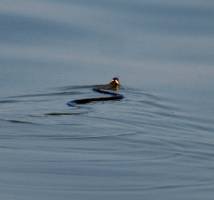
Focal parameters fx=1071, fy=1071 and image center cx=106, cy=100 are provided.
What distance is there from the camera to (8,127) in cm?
851

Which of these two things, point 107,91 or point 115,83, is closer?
point 107,91

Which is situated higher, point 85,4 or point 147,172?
point 85,4

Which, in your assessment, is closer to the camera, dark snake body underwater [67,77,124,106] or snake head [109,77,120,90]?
dark snake body underwater [67,77,124,106]

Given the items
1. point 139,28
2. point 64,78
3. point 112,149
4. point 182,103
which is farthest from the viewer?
point 139,28

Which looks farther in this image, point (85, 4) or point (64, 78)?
point (85, 4)

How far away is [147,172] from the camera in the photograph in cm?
725

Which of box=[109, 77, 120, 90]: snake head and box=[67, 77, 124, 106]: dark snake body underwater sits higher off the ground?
box=[109, 77, 120, 90]: snake head

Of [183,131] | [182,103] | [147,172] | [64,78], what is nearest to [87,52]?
[64,78]

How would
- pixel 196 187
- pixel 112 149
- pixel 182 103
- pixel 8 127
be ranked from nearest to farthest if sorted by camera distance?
pixel 196 187 → pixel 112 149 → pixel 8 127 → pixel 182 103

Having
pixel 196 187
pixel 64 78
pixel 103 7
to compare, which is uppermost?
pixel 103 7

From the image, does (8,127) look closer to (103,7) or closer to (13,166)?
(13,166)

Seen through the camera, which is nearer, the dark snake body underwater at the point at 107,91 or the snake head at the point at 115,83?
the dark snake body underwater at the point at 107,91

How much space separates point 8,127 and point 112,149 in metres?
1.00

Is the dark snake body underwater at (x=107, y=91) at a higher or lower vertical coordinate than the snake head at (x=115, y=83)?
lower
